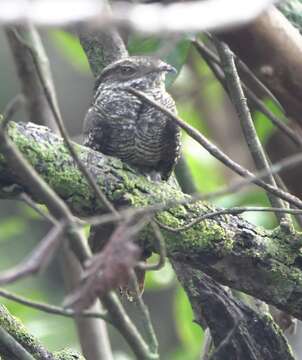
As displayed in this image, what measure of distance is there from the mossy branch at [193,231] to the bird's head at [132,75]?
2.57ft

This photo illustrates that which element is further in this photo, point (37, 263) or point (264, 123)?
point (264, 123)

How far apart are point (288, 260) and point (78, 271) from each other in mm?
1622

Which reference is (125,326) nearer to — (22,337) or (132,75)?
(22,337)

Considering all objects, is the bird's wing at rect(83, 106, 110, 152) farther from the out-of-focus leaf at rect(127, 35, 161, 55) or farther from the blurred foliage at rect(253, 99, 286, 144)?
the blurred foliage at rect(253, 99, 286, 144)

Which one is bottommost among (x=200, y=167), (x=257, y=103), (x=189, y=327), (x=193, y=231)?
(x=189, y=327)

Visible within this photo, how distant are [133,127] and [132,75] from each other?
293 millimetres

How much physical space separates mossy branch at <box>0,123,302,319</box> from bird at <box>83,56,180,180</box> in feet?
1.41

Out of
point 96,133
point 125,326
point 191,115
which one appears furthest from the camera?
point 191,115

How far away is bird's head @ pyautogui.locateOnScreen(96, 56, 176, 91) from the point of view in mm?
3979

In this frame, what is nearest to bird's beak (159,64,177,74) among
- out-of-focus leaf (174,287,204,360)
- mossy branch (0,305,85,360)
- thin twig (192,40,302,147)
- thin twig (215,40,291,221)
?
thin twig (192,40,302,147)

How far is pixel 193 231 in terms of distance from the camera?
10.3 ft

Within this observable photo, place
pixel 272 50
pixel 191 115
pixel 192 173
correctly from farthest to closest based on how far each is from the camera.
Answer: pixel 191 115, pixel 192 173, pixel 272 50

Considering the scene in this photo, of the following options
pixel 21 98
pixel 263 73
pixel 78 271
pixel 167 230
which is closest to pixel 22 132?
pixel 167 230

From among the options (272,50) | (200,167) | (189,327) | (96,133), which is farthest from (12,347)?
(200,167)
